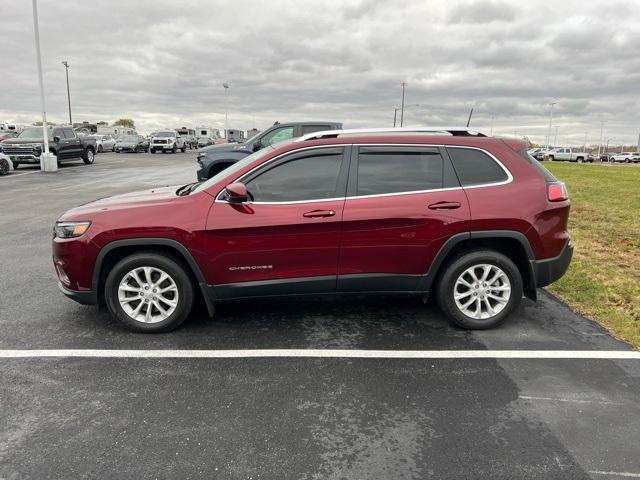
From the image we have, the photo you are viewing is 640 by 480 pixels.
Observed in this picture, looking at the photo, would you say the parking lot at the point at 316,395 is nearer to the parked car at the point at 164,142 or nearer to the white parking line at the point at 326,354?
the white parking line at the point at 326,354

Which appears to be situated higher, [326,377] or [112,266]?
[112,266]

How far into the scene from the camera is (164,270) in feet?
14.5

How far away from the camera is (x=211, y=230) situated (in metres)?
4.30

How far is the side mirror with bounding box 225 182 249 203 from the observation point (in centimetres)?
421

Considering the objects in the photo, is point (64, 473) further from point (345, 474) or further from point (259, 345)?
point (259, 345)

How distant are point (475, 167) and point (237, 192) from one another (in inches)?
84.6

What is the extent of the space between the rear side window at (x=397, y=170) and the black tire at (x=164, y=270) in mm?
1717

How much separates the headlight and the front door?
109cm

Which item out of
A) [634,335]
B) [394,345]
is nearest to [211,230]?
[394,345]

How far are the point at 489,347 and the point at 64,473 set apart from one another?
3.24m

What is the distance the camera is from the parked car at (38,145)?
24.4 meters

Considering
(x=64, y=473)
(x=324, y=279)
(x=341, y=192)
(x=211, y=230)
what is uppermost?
(x=341, y=192)

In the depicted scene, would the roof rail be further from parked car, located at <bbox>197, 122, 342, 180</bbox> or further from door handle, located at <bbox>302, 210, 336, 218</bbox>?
parked car, located at <bbox>197, 122, 342, 180</bbox>

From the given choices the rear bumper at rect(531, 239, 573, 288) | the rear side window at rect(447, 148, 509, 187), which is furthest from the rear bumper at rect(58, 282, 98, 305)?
the rear bumper at rect(531, 239, 573, 288)
